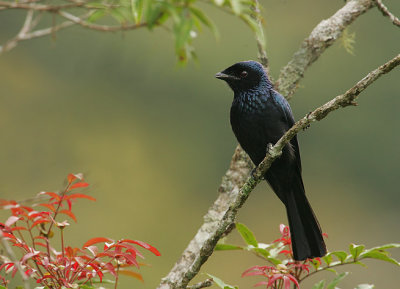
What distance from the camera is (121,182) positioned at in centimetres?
1571

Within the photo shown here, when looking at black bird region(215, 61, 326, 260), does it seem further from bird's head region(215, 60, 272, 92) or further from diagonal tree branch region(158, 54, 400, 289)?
diagonal tree branch region(158, 54, 400, 289)

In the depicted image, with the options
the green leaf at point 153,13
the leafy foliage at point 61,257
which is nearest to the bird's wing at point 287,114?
the leafy foliage at point 61,257

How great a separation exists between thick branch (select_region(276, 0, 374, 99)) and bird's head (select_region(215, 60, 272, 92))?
14 centimetres

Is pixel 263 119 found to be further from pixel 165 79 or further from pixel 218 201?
pixel 165 79

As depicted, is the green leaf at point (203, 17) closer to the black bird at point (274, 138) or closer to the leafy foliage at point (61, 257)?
the leafy foliage at point (61, 257)

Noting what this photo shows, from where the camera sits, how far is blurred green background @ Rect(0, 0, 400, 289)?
1611 centimetres

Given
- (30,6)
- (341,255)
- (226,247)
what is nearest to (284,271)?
(341,255)

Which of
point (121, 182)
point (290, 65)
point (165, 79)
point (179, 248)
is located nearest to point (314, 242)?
point (290, 65)

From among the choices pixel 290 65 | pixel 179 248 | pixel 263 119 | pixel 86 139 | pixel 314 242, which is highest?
pixel 86 139

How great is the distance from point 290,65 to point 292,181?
81 cm

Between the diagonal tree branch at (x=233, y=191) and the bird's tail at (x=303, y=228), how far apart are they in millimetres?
367

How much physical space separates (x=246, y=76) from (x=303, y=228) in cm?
113

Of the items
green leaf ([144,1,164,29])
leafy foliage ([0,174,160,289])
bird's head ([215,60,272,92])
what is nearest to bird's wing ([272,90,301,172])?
bird's head ([215,60,272,92])

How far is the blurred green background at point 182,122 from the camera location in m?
16.1
